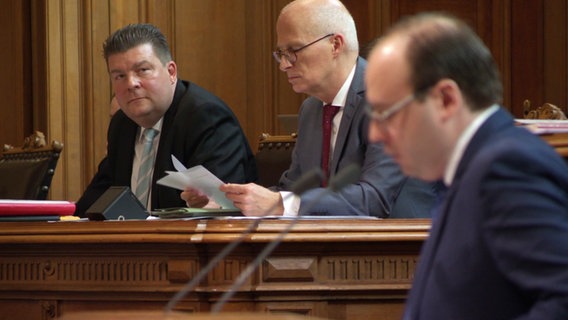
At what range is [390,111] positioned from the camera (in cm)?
174

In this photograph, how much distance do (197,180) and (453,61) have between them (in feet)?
6.80

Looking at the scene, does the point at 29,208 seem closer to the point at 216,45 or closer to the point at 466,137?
the point at 466,137

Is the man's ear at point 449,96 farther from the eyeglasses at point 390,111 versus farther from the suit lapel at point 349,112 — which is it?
the suit lapel at point 349,112

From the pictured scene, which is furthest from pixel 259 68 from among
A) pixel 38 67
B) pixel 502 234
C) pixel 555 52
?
pixel 502 234

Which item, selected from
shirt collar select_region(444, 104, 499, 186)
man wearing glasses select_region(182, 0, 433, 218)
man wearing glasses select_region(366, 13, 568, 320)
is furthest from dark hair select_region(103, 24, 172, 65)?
shirt collar select_region(444, 104, 499, 186)

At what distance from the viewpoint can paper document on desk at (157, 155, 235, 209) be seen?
3.69m

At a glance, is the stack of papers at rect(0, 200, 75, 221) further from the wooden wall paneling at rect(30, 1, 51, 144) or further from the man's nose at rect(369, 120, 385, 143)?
the wooden wall paneling at rect(30, 1, 51, 144)

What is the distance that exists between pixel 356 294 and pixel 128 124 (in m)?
2.14

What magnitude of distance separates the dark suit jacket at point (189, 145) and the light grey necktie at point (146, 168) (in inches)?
2.4

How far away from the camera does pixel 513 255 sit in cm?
161

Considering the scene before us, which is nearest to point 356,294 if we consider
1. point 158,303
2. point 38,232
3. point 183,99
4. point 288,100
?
point 158,303

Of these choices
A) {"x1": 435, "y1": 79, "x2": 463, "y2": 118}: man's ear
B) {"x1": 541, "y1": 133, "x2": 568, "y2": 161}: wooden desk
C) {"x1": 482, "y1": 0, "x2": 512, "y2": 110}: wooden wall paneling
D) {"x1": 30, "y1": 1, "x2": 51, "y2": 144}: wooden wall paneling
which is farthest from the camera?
{"x1": 30, "y1": 1, "x2": 51, "y2": 144}: wooden wall paneling

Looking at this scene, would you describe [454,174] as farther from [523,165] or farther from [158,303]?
[158,303]

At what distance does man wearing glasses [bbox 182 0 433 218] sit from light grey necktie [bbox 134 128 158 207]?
0.64 metres
